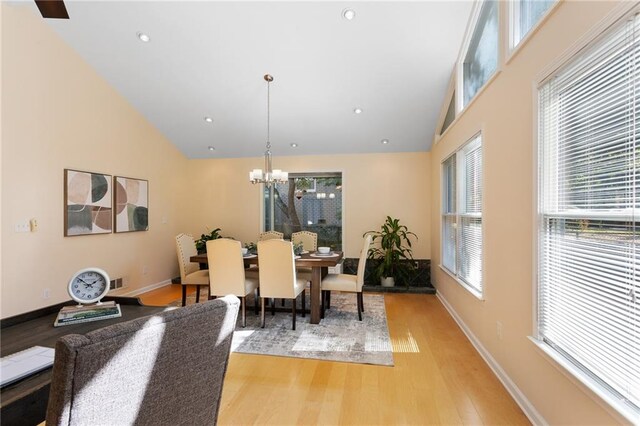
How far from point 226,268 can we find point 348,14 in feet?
10.0

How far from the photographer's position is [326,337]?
3.13 meters

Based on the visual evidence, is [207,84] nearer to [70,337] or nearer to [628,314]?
[70,337]

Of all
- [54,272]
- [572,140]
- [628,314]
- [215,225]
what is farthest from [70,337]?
[215,225]

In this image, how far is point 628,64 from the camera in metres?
1.25

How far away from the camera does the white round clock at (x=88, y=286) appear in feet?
4.99

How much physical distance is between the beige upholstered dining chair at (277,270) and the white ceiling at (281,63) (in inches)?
91.2

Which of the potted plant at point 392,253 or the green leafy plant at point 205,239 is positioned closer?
the potted plant at point 392,253

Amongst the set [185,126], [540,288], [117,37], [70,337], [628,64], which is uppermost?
[117,37]

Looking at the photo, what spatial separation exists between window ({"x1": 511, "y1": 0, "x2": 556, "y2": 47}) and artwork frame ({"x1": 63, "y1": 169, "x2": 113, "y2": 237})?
16.3ft

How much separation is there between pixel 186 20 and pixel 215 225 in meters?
3.85

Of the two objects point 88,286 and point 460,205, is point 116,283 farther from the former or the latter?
point 460,205

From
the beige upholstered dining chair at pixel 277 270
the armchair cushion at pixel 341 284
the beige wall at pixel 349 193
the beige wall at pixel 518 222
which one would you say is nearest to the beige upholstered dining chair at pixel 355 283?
the armchair cushion at pixel 341 284

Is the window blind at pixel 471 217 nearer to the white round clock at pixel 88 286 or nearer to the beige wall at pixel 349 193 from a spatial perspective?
the beige wall at pixel 349 193

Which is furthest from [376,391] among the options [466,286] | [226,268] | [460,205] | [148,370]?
[460,205]
